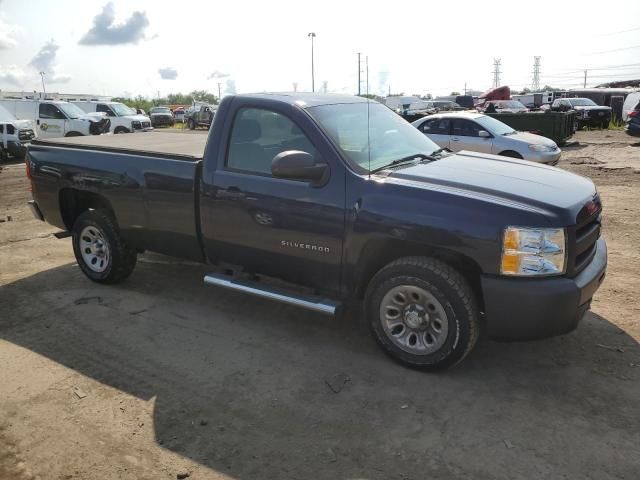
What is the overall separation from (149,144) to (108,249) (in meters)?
1.12

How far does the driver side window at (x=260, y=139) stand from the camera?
4.16 m

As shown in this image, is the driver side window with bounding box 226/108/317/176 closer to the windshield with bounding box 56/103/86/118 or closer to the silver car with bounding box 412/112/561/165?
the silver car with bounding box 412/112/561/165

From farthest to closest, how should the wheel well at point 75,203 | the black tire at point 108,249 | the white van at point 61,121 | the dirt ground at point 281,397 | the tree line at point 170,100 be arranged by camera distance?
the tree line at point 170,100 < the white van at point 61,121 < the wheel well at point 75,203 < the black tire at point 108,249 < the dirt ground at point 281,397

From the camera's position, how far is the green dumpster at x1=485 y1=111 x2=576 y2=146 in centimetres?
1792

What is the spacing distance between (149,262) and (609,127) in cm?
2638

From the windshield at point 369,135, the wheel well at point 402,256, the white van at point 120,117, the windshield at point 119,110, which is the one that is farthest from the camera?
the windshield at point 119,110

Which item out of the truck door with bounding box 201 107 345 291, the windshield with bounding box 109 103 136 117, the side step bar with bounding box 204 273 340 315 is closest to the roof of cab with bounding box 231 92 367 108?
the truck door with bounding box 201 107 345 291

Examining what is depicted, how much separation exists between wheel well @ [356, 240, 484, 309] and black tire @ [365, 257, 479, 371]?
9cm

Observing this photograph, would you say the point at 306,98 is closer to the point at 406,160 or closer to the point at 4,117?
the point at 406,160

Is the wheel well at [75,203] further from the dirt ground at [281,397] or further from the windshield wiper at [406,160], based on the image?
the windshield wiper at [406,160]

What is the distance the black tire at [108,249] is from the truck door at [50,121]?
16444 mm

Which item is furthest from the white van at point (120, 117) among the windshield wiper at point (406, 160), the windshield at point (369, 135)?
the windshield wiper at point (406, 160)

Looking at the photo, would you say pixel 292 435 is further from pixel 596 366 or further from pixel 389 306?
pixel 596 366

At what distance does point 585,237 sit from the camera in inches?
142
